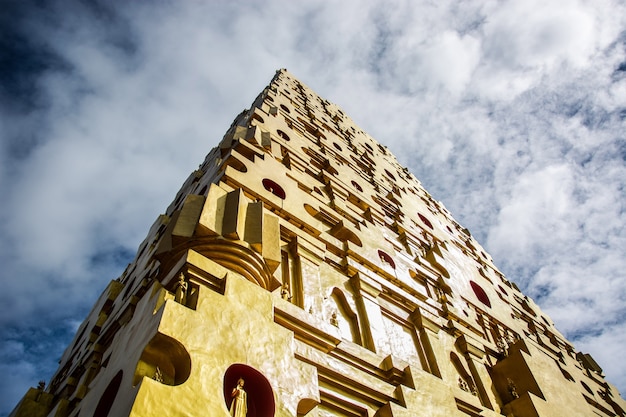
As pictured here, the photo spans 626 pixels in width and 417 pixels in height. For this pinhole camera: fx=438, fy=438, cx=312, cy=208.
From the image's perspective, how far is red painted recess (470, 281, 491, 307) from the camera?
8617 millimetres

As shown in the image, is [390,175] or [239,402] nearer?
[239,402]

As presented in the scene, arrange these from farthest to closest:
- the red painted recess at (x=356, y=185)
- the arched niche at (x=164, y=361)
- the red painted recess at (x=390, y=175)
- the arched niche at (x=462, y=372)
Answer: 1. the red painted recess at (x=390, y=175)
2. the red painted recess at (x=356, y=185)
3. the arched niche at (x=462, y=372)
4. the arched niche at (x=164, y=361)

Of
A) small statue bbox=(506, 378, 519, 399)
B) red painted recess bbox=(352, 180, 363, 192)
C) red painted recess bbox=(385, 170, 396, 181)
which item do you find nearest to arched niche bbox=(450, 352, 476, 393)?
small statue bbox=(506, 378, 519, 399)

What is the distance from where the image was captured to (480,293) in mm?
8812

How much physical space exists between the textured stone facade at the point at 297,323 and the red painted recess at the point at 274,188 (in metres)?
0.02

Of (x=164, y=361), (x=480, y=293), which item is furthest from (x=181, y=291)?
(x=480, y=293)

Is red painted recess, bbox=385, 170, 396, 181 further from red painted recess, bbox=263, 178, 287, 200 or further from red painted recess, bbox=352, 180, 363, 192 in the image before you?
red painted recess, bbox=263, 178, 287, 200

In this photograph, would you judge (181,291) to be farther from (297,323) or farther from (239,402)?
(297,323)

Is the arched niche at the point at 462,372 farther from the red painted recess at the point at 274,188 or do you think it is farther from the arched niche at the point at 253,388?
the arched niche at the point at 253,388

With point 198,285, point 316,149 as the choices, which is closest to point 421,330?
point 198,285

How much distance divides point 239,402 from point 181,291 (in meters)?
0.83

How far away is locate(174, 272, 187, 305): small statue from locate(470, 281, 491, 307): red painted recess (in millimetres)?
7101

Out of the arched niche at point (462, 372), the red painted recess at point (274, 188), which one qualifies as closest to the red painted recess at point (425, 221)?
the arched niche at point (462, 372)

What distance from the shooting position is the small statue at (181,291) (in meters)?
2.76
